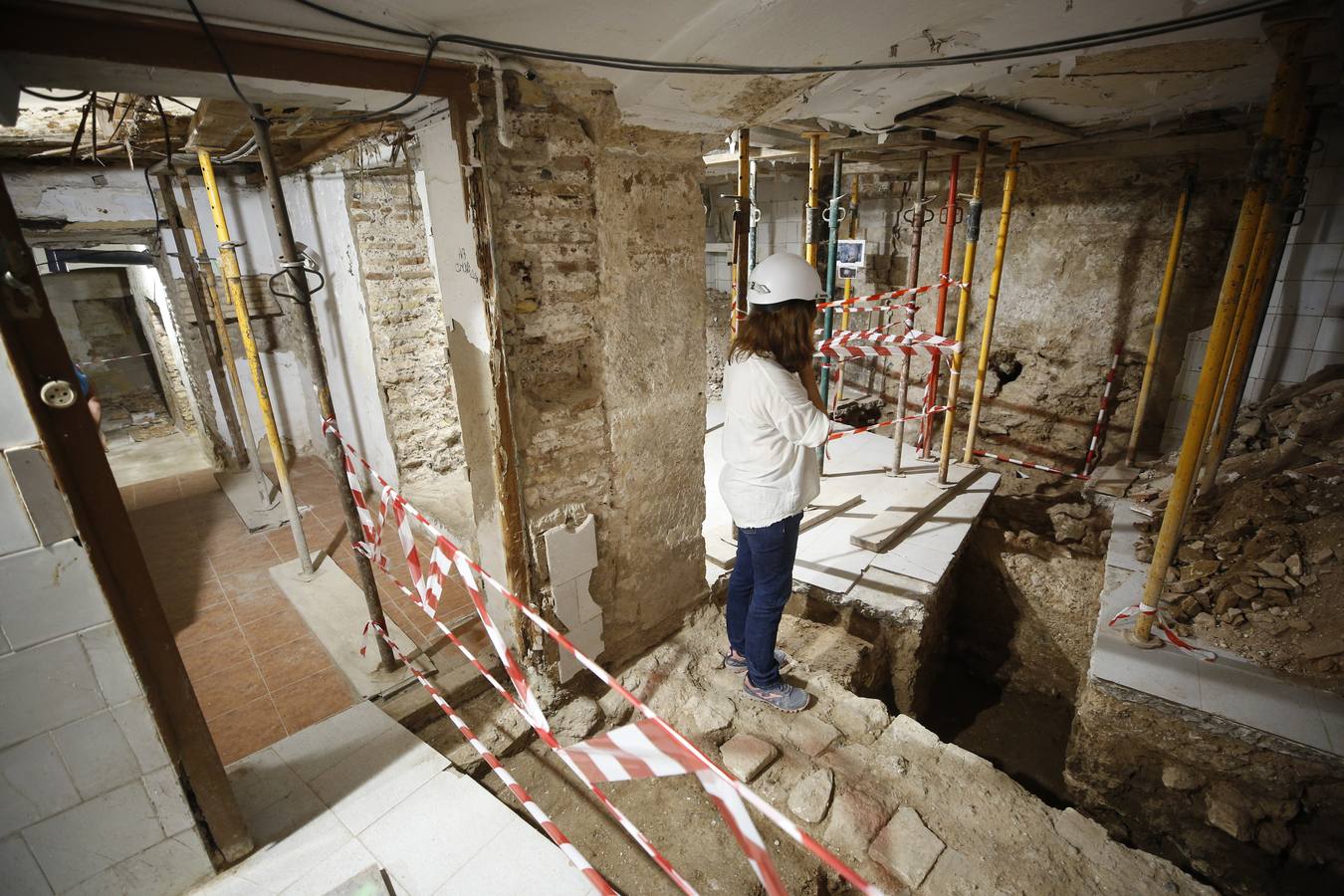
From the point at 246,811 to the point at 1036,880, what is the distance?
3.12 metres

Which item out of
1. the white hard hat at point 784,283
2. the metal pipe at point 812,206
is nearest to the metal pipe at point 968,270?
the metal pipe at point 812,206

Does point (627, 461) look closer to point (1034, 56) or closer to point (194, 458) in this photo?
point (1034, 56)

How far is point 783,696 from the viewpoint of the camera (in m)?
3.09

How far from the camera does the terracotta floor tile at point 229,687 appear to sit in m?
3.24

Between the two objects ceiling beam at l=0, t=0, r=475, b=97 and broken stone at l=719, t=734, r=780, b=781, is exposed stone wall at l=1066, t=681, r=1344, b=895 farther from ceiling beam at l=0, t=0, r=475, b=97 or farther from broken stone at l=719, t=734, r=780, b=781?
ceiling beam at l=0, t=0, r=475, b=97

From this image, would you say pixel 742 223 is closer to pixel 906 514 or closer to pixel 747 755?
pixel 906 514

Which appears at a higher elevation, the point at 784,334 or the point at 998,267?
the point at 998,267

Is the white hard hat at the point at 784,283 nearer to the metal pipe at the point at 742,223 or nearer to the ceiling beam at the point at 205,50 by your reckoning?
the metal pipe at the point at 742,223

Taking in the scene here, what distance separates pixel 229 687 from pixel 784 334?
3.62m

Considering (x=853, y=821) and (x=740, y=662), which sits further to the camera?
(x=740, y=662)

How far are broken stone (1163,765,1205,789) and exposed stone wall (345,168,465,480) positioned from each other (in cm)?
497

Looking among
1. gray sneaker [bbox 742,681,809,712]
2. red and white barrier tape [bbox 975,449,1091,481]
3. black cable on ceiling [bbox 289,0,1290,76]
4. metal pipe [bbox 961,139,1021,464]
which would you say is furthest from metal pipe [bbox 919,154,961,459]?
gray sneaker [bbox 742,681,809,712]

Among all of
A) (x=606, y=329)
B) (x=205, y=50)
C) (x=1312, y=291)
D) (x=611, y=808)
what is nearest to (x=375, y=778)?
(x=611, y=808)

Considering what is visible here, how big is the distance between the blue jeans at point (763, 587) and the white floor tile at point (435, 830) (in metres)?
1.34
